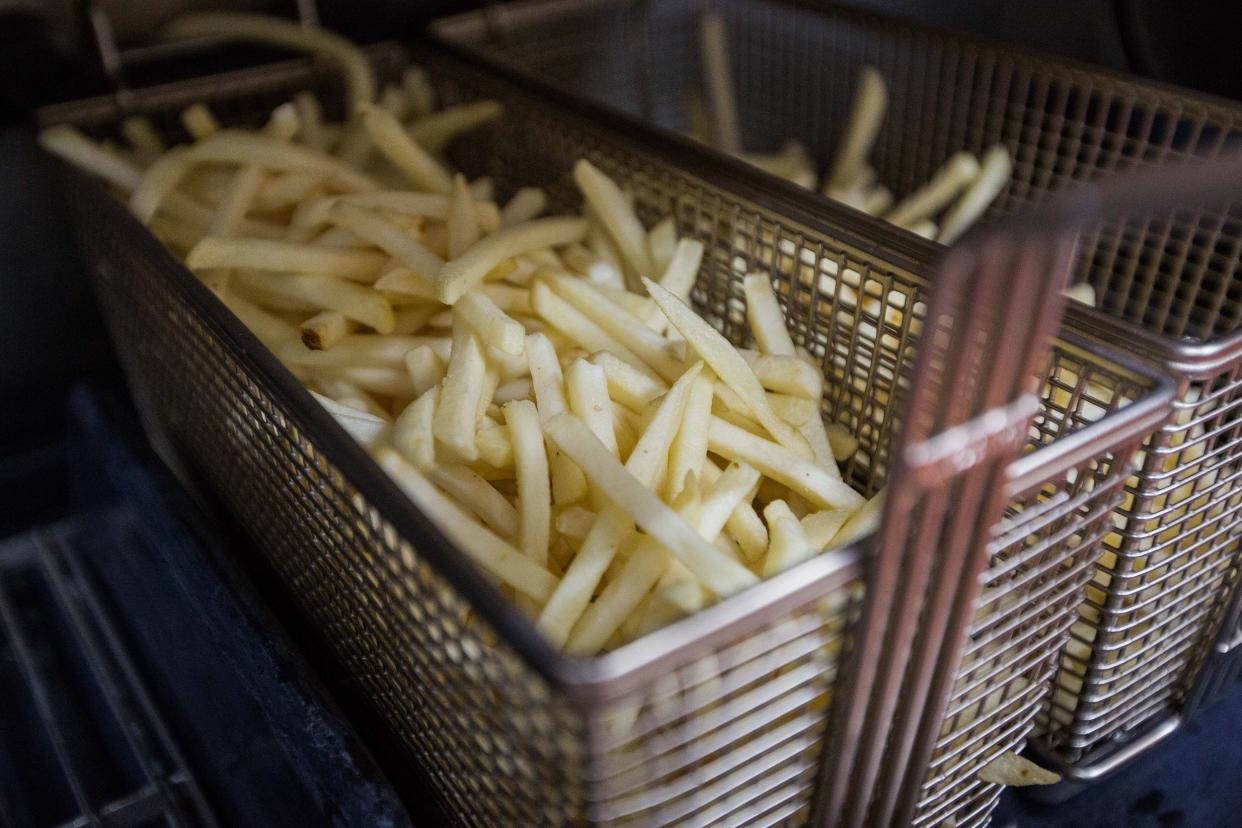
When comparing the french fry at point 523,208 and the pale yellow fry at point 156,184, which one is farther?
the french fry at point 523,208

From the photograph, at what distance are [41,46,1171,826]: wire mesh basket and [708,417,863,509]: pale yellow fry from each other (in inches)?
6.0

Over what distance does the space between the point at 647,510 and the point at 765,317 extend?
0.41m

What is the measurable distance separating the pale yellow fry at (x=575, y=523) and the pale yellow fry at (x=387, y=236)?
366mm

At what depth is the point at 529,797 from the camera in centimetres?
73

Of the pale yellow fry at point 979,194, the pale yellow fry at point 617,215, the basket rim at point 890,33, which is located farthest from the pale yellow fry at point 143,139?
the pale yellow fry at point 979,194

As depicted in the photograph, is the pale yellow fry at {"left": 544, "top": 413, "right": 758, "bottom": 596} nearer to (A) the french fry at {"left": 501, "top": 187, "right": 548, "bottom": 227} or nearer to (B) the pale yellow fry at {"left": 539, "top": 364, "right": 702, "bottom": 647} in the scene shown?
(B) the pale yellow fry at {"left": 539, "top": 364, "right": 702, "bottom": 647}

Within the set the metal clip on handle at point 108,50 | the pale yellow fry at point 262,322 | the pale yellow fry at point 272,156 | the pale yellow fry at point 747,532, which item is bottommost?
the pale yellow fry at point 747,532

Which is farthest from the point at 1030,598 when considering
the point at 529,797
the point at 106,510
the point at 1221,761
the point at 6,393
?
→ the point at 6,393

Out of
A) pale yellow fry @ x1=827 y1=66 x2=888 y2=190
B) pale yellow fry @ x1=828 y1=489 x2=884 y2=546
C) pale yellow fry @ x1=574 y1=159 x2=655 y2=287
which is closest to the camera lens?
pale yellow fry @ x1=828 y1=489 x2=884 y2=546

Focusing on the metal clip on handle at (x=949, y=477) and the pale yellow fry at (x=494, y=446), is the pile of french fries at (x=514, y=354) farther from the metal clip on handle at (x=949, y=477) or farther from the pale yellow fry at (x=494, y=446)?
the metal clip on handle at (x=949, y=477)

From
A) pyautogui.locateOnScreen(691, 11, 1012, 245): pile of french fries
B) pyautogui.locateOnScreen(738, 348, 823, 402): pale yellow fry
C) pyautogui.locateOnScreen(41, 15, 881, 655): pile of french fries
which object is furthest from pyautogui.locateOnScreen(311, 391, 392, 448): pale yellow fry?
pyautogui.locateOnScreen(691, 11, 1012, 245): pile of french fries

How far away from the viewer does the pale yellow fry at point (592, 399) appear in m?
0.90

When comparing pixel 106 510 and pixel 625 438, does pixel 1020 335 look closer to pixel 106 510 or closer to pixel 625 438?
pixel 625 438

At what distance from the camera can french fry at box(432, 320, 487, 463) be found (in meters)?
0.88
